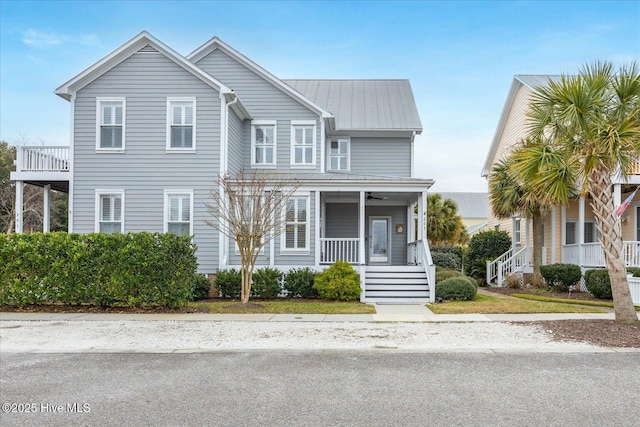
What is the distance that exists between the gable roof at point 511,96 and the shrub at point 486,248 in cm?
447

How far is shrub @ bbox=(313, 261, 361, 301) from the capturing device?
1570cm

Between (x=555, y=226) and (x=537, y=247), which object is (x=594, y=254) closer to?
(x=537, y=247)

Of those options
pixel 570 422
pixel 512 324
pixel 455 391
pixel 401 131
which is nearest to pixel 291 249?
pixel 401 131

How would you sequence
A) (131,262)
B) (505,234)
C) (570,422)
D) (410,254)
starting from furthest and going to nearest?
(505,234)
(410,254)
(131,262)
(570,422)

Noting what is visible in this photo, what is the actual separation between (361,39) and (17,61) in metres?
14.5

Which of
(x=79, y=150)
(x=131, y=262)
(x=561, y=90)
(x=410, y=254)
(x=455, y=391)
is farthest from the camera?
(x=410, y=254)

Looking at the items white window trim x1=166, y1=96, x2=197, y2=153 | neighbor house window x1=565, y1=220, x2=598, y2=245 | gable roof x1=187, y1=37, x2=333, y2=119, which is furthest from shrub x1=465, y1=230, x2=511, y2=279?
white window trim x1=166, y1=96, x2=197, y2=153

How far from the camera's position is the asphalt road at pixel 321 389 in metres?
5.45

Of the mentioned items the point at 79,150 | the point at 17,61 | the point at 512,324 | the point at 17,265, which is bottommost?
the point at 512,324

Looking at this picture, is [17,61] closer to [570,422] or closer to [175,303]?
[175,303]

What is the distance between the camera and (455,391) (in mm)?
6414

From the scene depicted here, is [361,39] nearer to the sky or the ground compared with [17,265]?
nearer to the sky

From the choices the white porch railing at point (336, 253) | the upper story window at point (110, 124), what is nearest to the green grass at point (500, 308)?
the white porch railing at point (336, 253)

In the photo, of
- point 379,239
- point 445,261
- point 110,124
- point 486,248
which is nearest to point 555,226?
point 486,248
